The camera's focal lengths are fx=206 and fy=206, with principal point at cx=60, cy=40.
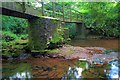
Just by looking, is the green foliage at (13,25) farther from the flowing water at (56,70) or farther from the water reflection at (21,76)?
the water reflection at (21,76)

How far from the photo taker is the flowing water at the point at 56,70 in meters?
6.84

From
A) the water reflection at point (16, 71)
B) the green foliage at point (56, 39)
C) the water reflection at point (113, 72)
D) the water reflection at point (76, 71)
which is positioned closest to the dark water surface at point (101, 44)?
the green foliage at point (56, 39)

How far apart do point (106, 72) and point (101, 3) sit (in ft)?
37.0

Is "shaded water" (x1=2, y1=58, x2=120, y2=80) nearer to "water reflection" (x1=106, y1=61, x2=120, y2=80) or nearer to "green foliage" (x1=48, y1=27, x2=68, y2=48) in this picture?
"water reflection" (x1=106, y1=61, x2=120, y2=80)

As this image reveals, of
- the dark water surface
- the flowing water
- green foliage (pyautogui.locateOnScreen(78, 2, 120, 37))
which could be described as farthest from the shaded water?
green foliage (pyautogui.locateOnScreen(78, 2, 120, 37))

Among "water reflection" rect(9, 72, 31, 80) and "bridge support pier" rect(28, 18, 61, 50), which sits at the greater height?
"bridge support pier" rect(28, 18, 61, 50)

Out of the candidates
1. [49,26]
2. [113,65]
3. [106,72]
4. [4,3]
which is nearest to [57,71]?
[106,72]

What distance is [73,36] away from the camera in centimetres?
2331

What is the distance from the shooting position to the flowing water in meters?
6.84

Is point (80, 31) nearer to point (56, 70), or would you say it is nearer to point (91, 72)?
point (56, 70)

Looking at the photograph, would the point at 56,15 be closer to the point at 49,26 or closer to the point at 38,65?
the point at 49,26

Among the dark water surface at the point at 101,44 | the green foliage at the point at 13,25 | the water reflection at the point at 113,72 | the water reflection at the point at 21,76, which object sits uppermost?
the green foliage at the point at 13,25

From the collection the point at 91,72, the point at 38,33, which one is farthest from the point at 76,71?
the point at 38,33

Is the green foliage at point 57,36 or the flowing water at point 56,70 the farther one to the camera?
the green foliage at point 57,36
